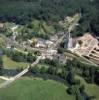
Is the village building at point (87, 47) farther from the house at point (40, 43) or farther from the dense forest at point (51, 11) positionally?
the house at point (40, 43)

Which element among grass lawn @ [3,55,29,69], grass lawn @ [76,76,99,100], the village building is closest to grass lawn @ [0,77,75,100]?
grass lawn @ [76,76,99,100]

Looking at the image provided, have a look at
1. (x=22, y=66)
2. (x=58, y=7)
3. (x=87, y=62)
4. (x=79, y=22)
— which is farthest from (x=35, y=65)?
(x=58, y=7)

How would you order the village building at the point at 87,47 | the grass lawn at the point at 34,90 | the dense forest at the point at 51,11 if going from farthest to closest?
the dense forest at the point at 51,11 → the village building at the point at 87,47 → the grass lawn at the point at 34,90

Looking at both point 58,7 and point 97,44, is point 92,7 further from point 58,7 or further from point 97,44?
point 97,44

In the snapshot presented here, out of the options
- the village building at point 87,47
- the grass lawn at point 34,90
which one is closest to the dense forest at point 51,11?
the village building at point 87,47

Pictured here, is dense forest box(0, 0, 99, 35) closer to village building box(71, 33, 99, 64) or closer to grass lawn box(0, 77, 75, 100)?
village building box(71, 33, 99, 64)

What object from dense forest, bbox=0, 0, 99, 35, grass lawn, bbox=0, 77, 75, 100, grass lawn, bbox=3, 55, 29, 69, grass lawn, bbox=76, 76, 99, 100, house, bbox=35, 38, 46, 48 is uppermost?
dense forest, bbox=0, 0, 99, 35


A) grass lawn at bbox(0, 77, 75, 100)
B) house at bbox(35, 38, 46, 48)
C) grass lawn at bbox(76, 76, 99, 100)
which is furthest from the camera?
house at bbox(35, 38, 46, 48)
